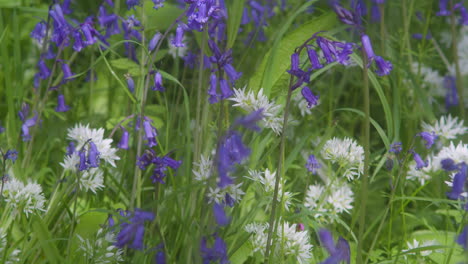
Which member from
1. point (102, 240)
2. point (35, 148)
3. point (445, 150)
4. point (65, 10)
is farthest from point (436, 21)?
point (102, 240)

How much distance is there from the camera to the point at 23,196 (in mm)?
2297

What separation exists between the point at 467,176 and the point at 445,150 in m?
0.96

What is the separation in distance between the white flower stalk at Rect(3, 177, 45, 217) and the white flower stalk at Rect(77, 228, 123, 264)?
0.95 ft

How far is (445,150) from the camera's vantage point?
2.46 m

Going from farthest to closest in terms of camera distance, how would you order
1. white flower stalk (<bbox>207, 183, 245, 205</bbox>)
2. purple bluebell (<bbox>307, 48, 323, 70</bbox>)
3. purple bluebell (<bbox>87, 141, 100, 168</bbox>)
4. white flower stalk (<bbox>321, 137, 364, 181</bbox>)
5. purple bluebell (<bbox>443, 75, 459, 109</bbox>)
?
purple bluebell (<bbox>443, 75, 459, 109</bbox>) < white flower stalk (<bbox>321, 137, 364, 181</bbox>) < purple bluebell (<bbox>87, 141, 100, 168</bbox>) < white flower stalk (<bbox>207, 183, 245, 205</bbox>) < purple bluebell (<bbox>307, 48, 323, 70</bbox>)

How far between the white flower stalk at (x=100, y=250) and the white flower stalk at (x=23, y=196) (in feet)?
0.95

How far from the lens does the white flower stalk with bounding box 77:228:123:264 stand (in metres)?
2.03

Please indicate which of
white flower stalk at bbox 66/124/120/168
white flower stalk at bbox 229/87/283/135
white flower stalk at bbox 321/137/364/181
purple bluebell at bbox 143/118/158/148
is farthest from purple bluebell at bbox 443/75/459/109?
white flower stalk at bbox 66/124/120/168

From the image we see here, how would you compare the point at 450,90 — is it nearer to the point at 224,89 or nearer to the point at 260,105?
the point at 260,105

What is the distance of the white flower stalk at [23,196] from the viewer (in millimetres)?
2289

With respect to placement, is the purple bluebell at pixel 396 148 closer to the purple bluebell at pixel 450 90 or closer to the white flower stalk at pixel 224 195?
the white flower stalk at pixel 224 195

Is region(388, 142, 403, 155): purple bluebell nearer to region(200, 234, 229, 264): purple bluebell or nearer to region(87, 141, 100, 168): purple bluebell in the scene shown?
region(200, 234, 229, 264): purple bluebell

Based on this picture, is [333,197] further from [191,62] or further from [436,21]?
[436,21]

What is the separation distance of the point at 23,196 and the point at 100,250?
18.6 inches
